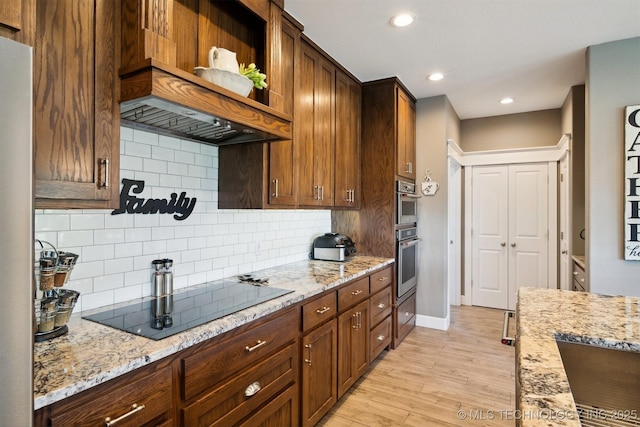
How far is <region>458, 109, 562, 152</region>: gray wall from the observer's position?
14.9 ft

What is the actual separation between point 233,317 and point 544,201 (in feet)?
15.0

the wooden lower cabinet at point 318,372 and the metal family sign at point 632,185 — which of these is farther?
the metal family sign at point 632,185

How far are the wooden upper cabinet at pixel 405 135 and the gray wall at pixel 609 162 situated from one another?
1537mm

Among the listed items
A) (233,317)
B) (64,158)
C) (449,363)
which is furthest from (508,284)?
(64,158)

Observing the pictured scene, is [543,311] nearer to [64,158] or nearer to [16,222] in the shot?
[16,222]

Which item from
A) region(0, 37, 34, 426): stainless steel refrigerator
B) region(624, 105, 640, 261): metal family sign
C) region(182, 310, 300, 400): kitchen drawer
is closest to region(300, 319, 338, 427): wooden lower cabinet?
region(182, 310, 300, 400): kitchen drawer

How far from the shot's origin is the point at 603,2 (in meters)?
2.17

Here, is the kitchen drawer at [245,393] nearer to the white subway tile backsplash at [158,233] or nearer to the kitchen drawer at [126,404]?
the kitchen drawer at [126,404]

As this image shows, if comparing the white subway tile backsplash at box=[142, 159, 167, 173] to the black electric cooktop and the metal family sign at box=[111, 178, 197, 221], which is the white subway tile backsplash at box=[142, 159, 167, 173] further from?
the black electric cooktop

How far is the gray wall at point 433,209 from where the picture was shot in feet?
13.0

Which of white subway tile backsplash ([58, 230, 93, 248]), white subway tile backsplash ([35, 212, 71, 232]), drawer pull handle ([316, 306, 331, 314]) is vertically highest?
white subway tile backsplash ([35, 212, 71, 232])

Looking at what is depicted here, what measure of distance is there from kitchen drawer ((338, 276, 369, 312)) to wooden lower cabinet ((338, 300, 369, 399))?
48 millimetres

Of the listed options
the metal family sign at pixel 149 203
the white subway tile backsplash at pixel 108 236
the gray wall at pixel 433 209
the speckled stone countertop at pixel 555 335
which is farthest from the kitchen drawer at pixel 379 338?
the white subway tile backsplash at pixel 108 236

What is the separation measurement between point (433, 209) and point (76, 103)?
3531 millimetres
